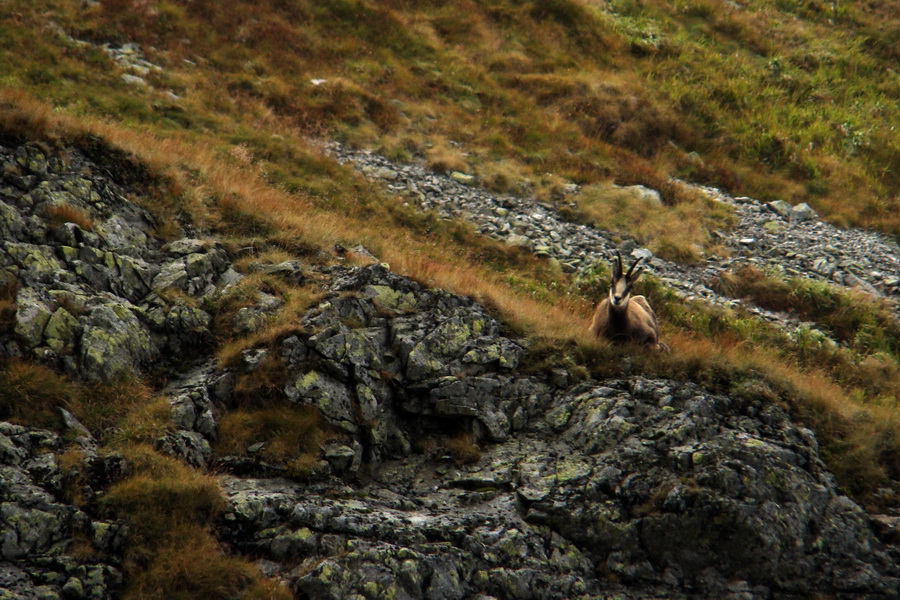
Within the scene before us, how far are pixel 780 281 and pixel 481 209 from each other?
969 cm

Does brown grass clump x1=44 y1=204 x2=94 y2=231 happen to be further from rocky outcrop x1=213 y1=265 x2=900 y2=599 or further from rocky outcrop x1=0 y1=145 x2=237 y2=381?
rocky outcrop x1=213 y1=265 x2=900 y2=599

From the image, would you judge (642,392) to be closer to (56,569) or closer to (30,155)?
(56,569)

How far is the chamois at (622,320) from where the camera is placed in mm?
12562

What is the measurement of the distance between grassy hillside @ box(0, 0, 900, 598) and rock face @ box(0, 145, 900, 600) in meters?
0.50

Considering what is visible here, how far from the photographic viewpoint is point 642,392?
36.2 feet

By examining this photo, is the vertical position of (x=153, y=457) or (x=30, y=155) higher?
(x=30, y=155)

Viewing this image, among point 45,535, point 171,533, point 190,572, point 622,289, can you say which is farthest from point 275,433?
point 622,289

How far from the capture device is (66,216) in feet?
36.5

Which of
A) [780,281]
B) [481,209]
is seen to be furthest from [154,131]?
[780,281]

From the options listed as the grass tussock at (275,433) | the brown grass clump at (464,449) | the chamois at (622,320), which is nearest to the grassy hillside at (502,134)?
the chamois at (622,320)

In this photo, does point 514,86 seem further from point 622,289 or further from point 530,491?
point 530,491

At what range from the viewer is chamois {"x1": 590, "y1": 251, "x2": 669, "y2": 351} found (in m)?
12.6

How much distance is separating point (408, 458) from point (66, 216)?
7.31 m

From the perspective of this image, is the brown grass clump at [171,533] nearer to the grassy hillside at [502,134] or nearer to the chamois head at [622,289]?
the grassy hillside at [502,134]
